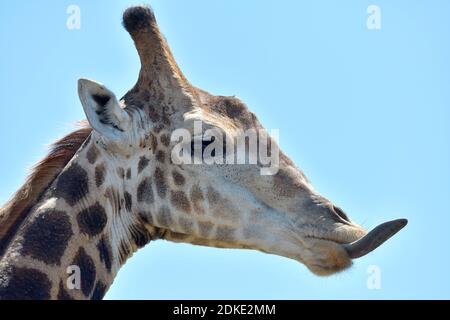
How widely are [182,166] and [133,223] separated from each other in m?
0.77

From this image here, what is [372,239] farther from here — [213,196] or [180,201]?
[180,201]

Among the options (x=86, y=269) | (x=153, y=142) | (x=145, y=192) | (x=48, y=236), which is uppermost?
(x=153, y=142)

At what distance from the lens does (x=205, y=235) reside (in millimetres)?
11477

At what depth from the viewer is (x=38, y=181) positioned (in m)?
11.5

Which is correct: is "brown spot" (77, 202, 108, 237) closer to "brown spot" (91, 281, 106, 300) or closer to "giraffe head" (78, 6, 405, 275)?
"giraffe head" (78, 6, 405, 275)

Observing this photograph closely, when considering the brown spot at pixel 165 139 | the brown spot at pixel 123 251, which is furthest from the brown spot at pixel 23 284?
the brown spot at pixel 165 139

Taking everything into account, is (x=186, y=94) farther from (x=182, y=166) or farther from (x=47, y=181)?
(x=47, y=181)

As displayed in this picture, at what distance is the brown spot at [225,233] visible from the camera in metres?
11.4

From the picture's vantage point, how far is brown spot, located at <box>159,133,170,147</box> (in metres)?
11.7

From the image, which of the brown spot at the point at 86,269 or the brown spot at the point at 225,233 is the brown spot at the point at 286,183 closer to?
the brown spot at the point at 225,233

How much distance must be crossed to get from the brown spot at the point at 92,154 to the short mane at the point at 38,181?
0.30 m

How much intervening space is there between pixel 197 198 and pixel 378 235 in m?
1.98

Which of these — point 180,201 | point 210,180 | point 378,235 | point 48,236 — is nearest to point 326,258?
point 378,235
